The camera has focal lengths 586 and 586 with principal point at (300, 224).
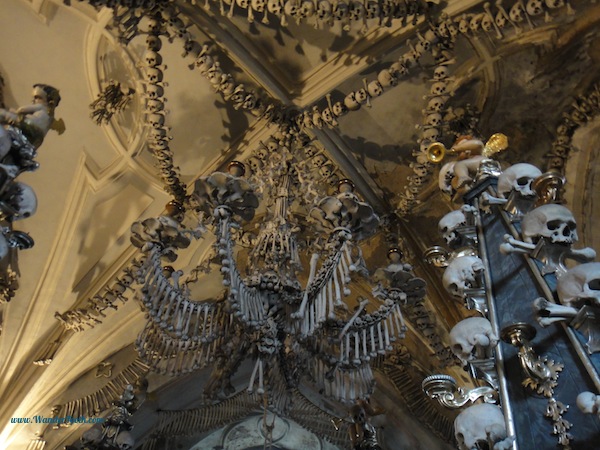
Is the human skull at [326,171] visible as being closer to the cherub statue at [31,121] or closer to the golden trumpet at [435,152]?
the golden trumpet at [435,152]

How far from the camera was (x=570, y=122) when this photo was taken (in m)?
4.54

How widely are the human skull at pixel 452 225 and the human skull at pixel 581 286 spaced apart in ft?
1.99

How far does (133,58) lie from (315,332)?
272 cm

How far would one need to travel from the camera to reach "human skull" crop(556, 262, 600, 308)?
1.30 m

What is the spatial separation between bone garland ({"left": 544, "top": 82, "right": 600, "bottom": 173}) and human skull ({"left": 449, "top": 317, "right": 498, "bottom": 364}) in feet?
11.3

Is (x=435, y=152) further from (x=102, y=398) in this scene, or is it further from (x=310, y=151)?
(x=102, y=398)

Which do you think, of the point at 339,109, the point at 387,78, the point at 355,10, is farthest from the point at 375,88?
the point at 355,10

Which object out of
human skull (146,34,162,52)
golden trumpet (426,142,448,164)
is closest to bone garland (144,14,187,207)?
human skull (146,34,162,52)

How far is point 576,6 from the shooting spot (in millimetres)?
3961

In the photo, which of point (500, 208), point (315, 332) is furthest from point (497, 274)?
point (315, 332)

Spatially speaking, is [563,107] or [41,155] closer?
[563,107]

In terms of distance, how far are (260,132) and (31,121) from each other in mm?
2909

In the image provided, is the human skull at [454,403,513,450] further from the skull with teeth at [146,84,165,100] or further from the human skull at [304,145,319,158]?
the human skull at [304,145,319,158]

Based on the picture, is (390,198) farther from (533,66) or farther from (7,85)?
(7,85)
